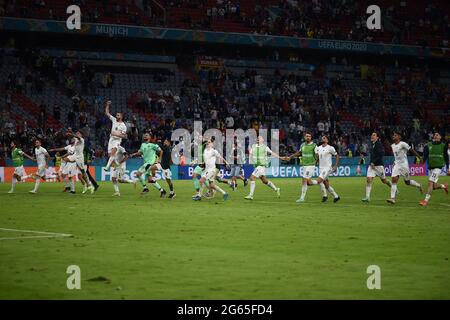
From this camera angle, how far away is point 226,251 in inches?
624

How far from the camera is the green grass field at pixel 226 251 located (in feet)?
39.0

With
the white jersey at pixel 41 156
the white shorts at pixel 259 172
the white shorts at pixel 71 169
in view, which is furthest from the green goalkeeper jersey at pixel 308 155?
the white jersey at pixel 41 156

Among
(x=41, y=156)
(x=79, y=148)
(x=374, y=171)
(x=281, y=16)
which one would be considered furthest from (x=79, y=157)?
(x=281, y=16)

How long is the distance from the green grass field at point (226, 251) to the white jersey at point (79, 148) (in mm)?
6861

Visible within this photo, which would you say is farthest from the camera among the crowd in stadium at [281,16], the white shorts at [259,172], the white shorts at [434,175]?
the crowd in stadium at [281,16]

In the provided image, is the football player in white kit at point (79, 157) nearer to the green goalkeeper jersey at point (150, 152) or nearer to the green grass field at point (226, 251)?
the green goalkeeper jersey at point (150, 152)

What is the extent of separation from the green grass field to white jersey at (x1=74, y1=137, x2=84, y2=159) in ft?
22.5

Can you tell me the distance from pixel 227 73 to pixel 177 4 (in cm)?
Result: 651

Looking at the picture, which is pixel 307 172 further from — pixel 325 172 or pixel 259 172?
pixel 259 172

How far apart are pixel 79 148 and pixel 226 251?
20090mm

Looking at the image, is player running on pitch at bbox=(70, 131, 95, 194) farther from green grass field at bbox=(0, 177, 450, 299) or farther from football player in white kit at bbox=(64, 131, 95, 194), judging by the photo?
green grass field at bbox=(0, 177, 450, 299)

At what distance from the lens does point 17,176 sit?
35.8 metres

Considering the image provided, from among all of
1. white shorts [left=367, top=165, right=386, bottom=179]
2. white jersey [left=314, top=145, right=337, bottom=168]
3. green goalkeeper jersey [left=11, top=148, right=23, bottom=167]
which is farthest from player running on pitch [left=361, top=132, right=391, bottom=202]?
green goalkeeper jersey [left=11, top=148, right=23, bottom=167]

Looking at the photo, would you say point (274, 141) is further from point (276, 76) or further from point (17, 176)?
point (17, 176)
